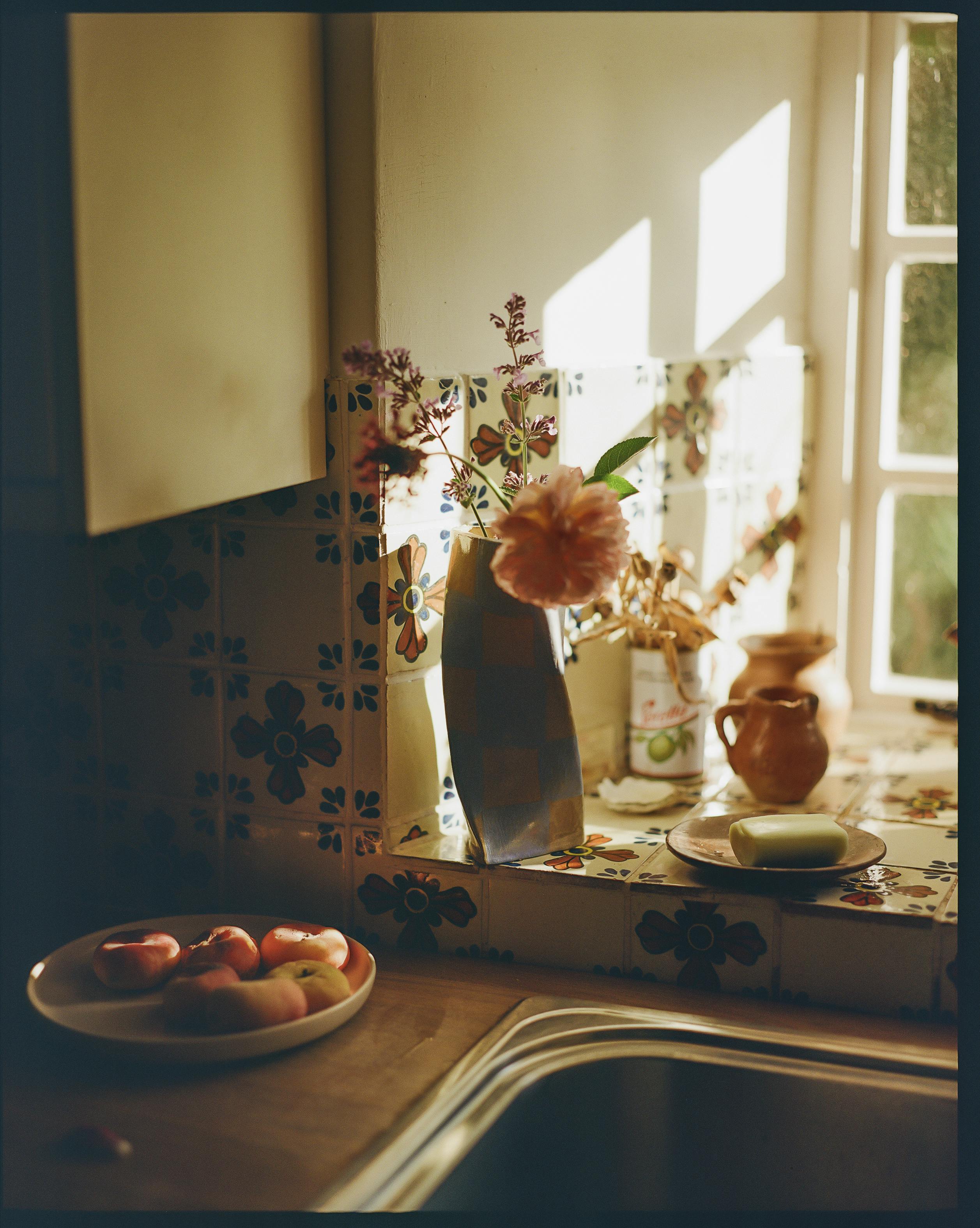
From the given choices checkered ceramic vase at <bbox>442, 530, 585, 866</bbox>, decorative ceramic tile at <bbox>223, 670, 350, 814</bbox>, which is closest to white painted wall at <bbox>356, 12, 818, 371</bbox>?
checkered ceramic vase at <bbox>442, 530, 585, 866</bbox>

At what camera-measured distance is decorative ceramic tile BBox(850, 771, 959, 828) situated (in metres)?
1.41

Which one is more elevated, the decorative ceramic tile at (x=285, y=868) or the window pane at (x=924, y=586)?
the window pane at (x=924, y=586)

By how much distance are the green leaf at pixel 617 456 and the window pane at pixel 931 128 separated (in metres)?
0.85

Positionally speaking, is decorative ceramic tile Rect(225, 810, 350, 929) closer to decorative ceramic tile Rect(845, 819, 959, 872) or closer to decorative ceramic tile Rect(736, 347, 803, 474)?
decorative ceramic tile Rect(845, 819, 959, 872)

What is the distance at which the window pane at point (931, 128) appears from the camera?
1752 millimetres

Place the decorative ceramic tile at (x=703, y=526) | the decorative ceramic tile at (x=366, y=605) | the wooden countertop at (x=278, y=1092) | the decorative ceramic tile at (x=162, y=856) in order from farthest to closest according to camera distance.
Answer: the decorative ceramic tile at (x=703, y=526), the decorative ceramic tile at (x=162, y=856), the decorative ceramic tile at (x=366, y=605), the wooden countertop at (x=278, y=1092)

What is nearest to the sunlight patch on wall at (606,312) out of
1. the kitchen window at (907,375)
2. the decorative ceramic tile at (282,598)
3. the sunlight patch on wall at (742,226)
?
the sunlight patch on wall at (742,226)

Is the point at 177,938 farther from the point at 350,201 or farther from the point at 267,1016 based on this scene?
the point at 350,201

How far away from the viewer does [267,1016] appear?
1047mm

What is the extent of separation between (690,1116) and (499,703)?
0.39m

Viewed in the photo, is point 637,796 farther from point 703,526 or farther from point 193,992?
point 193,992

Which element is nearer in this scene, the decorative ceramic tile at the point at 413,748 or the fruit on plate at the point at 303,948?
the fruit on plate at the point at 303,948

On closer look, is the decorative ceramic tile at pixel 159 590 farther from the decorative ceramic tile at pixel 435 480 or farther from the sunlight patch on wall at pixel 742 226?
the sunlight patch on wall at pixel 742 226

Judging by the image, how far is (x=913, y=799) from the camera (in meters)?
1.47
